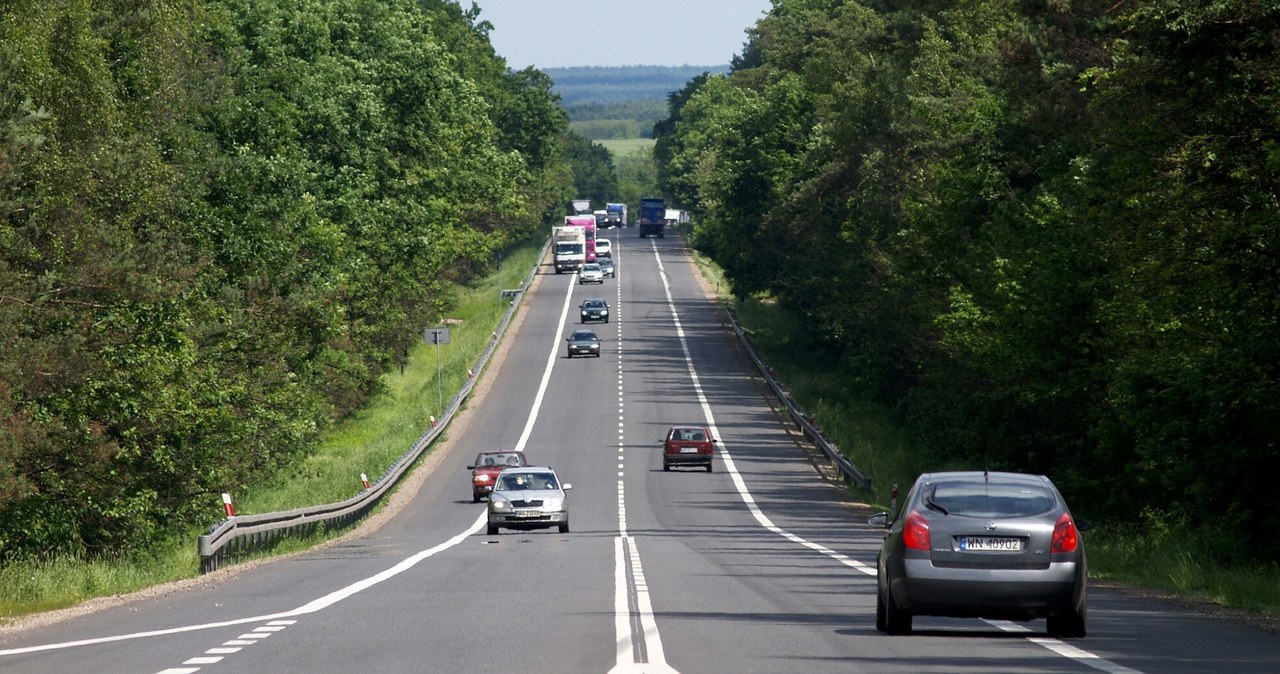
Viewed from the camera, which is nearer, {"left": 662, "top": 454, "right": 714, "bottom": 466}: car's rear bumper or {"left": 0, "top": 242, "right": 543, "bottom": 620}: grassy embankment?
{"left": 0, "top": 242, "right": 543, "bottom": 620}: grassy embankment

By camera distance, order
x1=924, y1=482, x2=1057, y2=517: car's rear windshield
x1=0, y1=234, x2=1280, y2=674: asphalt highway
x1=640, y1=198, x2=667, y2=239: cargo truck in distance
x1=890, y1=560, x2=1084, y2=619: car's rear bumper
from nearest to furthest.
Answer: x1=0, y1=234, x2=1280, y2=674: asphalt highway → x1=890, y1=560, x2=1084, y2=619: car's rear bumper → x1=924, y1=482, x2=1057, y2=517: car's rear windshield → x1=640, y1=198, x2=667, y2=239: cargo truck in distance

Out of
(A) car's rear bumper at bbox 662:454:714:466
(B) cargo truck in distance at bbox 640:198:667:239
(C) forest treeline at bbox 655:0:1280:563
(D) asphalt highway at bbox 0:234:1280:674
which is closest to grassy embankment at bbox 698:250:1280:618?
(C) forest treeline at bbox 655:0:1280:563

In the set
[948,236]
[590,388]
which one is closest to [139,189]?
[948,236]

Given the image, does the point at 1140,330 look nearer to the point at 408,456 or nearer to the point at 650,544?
the point at 650,544

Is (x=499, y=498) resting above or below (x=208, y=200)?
below

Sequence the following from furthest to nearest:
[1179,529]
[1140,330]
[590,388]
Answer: [590,388], [1140,330], [1179,529]

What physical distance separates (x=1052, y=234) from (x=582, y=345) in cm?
4405

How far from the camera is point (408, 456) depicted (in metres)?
52.7

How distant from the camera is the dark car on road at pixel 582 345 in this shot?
8331 centimetres

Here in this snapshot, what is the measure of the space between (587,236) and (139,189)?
96.6 meters

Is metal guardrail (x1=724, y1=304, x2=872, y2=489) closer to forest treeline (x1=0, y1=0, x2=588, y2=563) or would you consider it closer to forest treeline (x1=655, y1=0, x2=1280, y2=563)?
forest treeline (x1=655, y1=0, x2=1280, y2=563)

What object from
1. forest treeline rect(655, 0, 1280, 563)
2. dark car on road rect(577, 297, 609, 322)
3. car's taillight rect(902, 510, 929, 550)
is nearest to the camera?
car's taillight rect(902, 510, 929, 550)

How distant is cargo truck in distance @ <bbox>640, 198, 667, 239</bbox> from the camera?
173 m

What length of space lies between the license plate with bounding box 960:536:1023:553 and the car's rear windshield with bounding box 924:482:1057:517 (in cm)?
24
